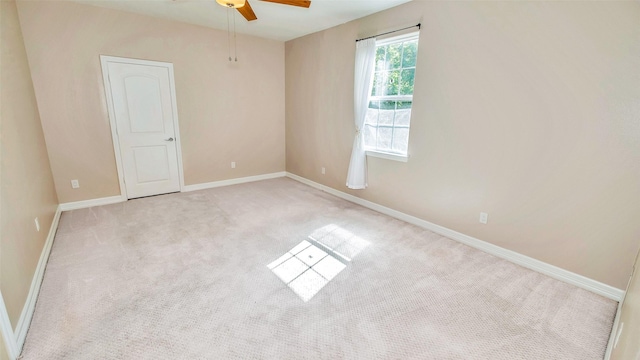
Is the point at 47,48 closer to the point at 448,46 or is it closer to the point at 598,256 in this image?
the point at 448,46

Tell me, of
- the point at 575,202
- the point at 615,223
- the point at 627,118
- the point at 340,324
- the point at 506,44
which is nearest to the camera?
the point at 340,324

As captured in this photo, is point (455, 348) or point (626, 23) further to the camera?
point (626, 23)

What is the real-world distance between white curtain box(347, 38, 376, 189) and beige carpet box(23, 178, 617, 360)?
33.1 inches

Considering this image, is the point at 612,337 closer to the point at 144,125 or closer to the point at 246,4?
the point at 246,4

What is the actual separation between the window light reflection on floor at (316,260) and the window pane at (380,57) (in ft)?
6.82

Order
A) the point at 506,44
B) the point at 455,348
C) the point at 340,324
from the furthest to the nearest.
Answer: the point at 506,44 → the point at 340,324 → the point at 455,348

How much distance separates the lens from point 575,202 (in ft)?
7.13

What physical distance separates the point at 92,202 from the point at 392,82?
168 inches

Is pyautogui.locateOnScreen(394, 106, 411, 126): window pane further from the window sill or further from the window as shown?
the window sill

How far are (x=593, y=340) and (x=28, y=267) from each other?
12.5 ft

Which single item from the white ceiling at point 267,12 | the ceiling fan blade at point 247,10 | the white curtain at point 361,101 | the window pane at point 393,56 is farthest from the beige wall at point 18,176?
the window pane at point 393,56

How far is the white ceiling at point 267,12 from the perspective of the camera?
10.2 feet

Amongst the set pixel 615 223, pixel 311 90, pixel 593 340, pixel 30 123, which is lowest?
pixel 593 340

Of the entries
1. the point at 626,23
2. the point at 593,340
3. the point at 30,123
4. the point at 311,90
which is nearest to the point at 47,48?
the point at 30,123
